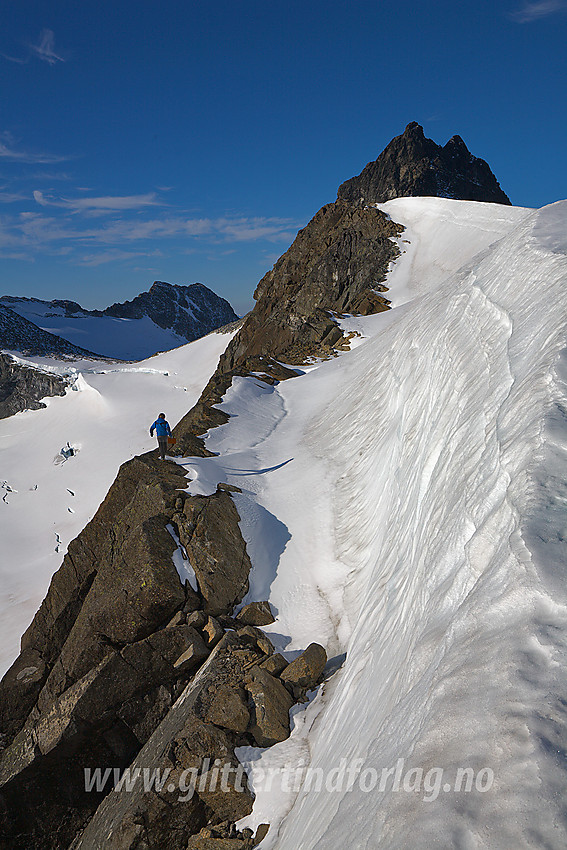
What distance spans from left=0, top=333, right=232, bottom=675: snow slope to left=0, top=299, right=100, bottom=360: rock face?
9.21m

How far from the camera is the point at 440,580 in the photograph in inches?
172

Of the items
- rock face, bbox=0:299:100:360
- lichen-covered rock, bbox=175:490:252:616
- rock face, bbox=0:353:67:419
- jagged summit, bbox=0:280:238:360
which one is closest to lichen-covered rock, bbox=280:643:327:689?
lichen-covered rock, bbox=175:490:252:616

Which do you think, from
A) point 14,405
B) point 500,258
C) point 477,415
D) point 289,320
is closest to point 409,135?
point 289,320

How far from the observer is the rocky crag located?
639 centimetres

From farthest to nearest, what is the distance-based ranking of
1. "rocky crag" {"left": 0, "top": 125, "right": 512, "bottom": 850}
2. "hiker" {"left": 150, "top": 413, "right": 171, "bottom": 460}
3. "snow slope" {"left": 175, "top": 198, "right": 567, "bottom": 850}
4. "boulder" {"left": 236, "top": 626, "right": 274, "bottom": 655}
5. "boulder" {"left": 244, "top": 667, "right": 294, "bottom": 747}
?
"hiker" {"left": 150, "top": 413, "right": 171, "bottom": 460}
"boulder" {"left": 236, "top": 626, "right": 274, "bottom": 655}
"boulder" {"left": 244, "top": 667, "right": 294, "bottom": 747}
"rocky crag" {"left": 0, "top": 125, "right": 512, "bottom": 850}
"snow slope" {"left": 175, "top": 198, "right": 567, "bottom": 850}

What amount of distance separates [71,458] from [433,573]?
32090 mm

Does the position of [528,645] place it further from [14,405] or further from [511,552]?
[14,405]

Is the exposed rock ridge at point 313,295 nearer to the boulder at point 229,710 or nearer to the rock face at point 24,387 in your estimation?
the boulder at point 229,710

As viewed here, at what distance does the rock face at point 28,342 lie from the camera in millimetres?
61219

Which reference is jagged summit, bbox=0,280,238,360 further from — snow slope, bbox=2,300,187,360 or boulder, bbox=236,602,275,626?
boulder, bbox=236,602,275,626

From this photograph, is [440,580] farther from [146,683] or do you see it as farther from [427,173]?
[427,173]

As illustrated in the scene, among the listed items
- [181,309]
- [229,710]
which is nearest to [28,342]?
[229,710]

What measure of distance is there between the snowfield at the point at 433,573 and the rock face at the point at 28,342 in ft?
171

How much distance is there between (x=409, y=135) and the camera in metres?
78.6
